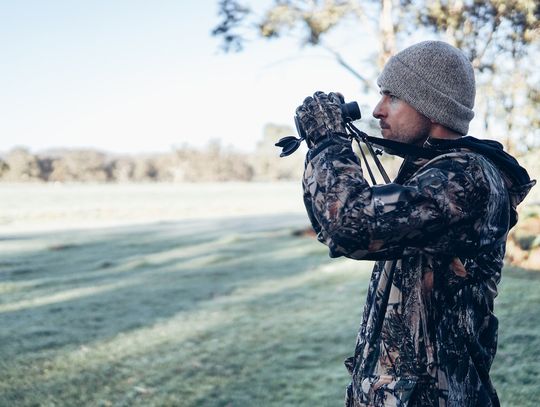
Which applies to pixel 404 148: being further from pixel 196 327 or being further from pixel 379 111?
pixel 196 327

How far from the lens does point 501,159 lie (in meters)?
1.57

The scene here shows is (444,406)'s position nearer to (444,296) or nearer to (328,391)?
(444,296)

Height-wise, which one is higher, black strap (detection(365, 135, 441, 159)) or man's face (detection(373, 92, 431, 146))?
man's face (detection(373, 92, 431, 146))

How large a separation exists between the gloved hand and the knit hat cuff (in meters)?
0.19

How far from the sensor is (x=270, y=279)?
31.7 ft

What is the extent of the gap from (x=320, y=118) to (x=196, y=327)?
5421mm

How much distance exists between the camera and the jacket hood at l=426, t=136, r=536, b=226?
1.52 metres

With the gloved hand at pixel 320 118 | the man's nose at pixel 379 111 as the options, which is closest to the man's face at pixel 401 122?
the man's nose at pixel 379 111

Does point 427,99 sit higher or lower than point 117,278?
higher

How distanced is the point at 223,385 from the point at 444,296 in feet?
11.5

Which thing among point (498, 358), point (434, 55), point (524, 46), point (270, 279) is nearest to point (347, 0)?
point (524, 46)

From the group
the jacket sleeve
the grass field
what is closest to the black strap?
the jacket sleeve

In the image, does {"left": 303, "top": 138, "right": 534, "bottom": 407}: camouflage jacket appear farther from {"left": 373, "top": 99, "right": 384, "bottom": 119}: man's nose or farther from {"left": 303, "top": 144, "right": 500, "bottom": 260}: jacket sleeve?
Answer: {"left": 373, "top": 99, "right": 384, "bottom": 119}: man's nose

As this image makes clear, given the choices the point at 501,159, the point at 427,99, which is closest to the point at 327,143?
the point at 427,99
